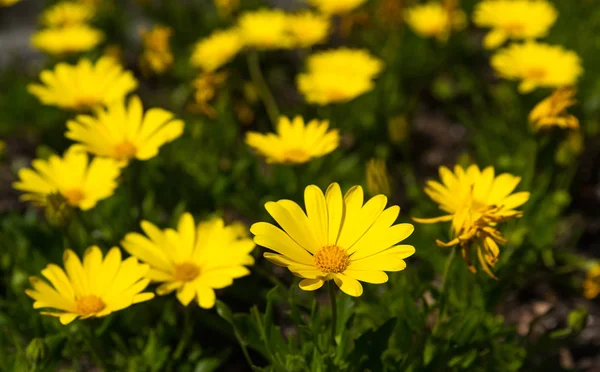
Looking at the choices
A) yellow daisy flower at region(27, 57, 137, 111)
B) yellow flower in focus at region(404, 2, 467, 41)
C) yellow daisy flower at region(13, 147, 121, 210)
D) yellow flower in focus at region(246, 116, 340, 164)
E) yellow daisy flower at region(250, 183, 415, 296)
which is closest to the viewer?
yellow daisy flower at region(250, 183, 415, 296)

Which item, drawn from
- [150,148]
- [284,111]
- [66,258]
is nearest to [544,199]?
[284,111]

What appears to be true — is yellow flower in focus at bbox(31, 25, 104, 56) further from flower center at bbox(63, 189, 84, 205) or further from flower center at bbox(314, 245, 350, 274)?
flower center at bbox(314, 245, 350, 274)

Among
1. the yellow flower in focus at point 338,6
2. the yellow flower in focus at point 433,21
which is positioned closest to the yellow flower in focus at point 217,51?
the yellow flower in focus at point 338,6

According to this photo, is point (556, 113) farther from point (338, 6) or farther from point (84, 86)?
point (84, 86)

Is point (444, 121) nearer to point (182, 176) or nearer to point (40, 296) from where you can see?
point (182, 176)

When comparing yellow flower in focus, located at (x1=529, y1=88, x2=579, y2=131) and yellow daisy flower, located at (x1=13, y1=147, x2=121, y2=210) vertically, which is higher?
yellow flower in focus, located at (x1=529, y1=88, x2=579, y2=131)

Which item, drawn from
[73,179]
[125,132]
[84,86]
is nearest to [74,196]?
[73,179]

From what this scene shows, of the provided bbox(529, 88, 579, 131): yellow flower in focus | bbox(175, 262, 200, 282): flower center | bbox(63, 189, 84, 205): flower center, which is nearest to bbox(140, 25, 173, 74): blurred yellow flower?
bbox(63, 189, 84, 205): flower center

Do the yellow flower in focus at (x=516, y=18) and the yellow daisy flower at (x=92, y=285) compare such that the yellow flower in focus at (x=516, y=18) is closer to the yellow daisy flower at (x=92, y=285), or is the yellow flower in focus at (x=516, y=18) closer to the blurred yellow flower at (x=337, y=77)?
the blurred yellow flower at (x=337, y=77)
